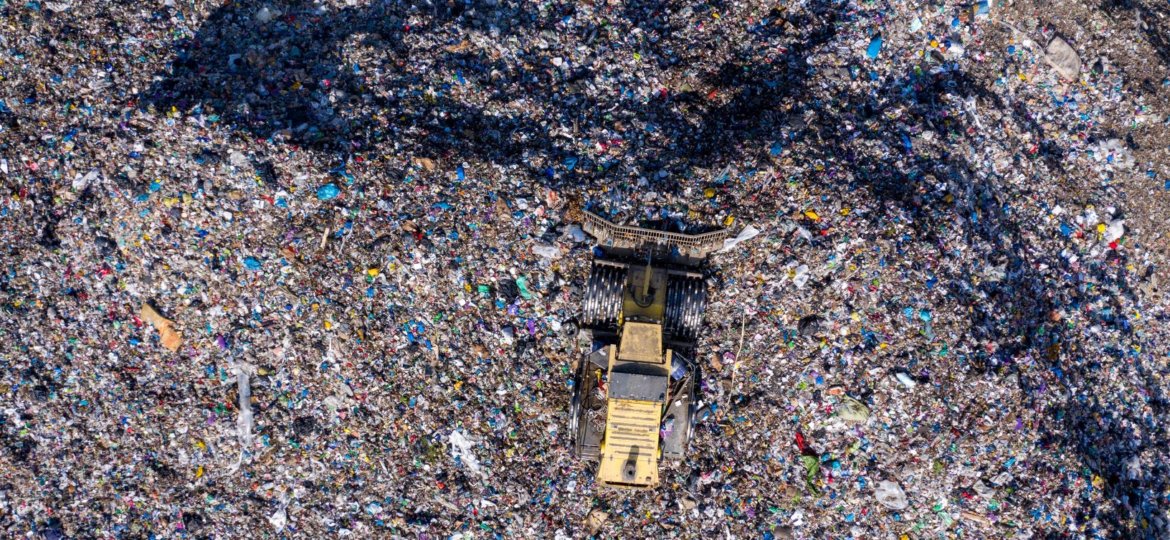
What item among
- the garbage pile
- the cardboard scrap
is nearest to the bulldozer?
the garbage pile

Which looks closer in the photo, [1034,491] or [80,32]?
[1034,491]

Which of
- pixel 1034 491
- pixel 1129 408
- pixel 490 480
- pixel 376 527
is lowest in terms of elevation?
pixel 376 527

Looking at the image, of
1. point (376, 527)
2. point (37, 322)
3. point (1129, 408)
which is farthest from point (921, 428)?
point (37, 322)

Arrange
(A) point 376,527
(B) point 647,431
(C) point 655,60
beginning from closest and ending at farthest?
(B) point 647,431
(A) point 376,527
(C) point 655,60

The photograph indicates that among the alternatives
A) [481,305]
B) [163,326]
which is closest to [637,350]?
[481,305]

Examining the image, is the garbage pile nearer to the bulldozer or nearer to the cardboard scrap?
the cardboard scrap

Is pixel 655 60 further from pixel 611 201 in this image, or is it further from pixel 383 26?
pixel 383 26
